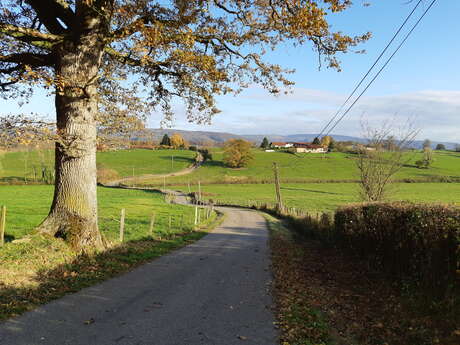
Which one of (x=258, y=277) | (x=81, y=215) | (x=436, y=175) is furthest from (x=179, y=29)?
(x=436, y=175)

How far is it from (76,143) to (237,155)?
91065mm

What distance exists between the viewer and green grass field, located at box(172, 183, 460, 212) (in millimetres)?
58031

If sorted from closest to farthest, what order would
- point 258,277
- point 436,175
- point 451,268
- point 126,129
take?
point 451,268 < point 258,277 < point 126,129 < point 436,175

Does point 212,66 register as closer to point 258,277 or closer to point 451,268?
point 258,277

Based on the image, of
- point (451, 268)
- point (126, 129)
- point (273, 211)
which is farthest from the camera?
point (273, 211)

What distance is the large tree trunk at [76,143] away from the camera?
32.5ft

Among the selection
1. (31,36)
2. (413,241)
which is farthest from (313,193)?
(31,36)

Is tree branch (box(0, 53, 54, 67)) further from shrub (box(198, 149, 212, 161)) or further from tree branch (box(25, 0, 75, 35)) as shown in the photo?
shrub (box(198, 149, 212, 161))

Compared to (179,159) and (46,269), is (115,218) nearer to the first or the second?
(46,269)

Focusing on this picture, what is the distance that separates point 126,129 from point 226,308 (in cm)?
722

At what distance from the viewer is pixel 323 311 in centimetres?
724

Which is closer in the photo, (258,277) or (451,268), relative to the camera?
(451,268)

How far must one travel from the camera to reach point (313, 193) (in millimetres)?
71375

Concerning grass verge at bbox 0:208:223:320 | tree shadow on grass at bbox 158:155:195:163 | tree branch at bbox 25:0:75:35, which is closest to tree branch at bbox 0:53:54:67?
tree branch at bbox 25:0:75:35
